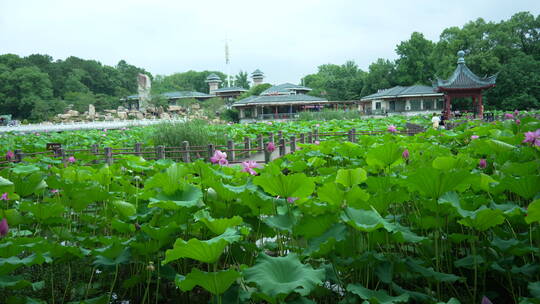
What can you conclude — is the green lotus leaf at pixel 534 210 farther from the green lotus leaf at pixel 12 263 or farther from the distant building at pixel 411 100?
the distant building at pixel 411 100

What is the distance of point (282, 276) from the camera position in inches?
52.2

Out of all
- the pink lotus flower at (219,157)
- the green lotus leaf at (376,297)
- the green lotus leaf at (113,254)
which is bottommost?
the green lotus leaf at (376,297)

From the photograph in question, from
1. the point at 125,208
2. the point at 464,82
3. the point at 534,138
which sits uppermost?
the point at 464,82

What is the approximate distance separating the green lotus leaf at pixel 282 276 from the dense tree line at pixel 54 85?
128ft

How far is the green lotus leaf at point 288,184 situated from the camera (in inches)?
66.6

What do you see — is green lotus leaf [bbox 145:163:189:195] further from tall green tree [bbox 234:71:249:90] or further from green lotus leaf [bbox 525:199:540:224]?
tall green tree [bbox 234:71:249:90]

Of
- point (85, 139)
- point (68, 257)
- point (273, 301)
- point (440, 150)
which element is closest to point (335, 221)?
point (273, 301)

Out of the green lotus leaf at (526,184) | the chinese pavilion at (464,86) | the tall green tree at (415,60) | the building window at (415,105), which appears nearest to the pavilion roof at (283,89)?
the tall green tree at (415,60)

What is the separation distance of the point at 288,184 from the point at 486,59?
31.1 meters

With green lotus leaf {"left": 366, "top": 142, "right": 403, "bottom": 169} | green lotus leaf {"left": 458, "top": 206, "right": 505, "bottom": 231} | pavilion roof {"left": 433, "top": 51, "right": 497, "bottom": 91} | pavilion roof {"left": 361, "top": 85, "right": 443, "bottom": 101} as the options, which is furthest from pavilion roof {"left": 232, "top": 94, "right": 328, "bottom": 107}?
green lotus leaf {"left": 458, "top": 206, "right": 505, "bottom": 231}

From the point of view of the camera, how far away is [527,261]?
70.9 inches

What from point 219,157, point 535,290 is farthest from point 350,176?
point 219,157

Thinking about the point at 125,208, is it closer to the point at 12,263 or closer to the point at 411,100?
the point at 12,263

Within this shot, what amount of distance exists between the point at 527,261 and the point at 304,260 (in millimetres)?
1029
